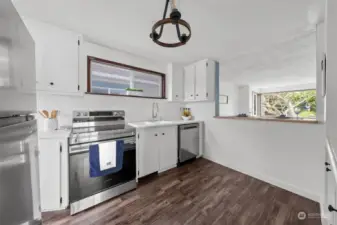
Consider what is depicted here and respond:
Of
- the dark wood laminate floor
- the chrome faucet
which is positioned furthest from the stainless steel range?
the chrome faucet

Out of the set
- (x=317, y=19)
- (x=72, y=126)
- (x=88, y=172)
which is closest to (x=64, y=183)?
(x=88, y=172)

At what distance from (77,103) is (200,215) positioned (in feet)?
7.15

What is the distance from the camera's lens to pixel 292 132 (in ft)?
6.34

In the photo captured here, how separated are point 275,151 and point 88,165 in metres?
2.53

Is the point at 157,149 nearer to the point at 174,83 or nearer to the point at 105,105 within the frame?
the point at 105,105

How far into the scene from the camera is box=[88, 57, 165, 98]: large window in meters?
2.37

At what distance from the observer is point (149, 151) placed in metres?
2.27

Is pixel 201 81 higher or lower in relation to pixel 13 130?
higher

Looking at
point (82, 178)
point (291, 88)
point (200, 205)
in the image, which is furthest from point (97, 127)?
point (291, 88)

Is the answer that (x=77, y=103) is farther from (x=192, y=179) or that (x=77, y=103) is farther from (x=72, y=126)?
(x=192, y=179)

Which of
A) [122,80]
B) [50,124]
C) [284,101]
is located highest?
[122,80]

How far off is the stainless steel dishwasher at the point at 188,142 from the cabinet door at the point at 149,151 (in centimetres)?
52

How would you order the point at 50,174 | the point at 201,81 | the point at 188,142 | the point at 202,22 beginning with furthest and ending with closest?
1. the point at 201,81
2. the point at 188,142
3. the point at 202,22
4. the point at 50,174

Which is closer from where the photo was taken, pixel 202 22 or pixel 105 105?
pixel 202 22
